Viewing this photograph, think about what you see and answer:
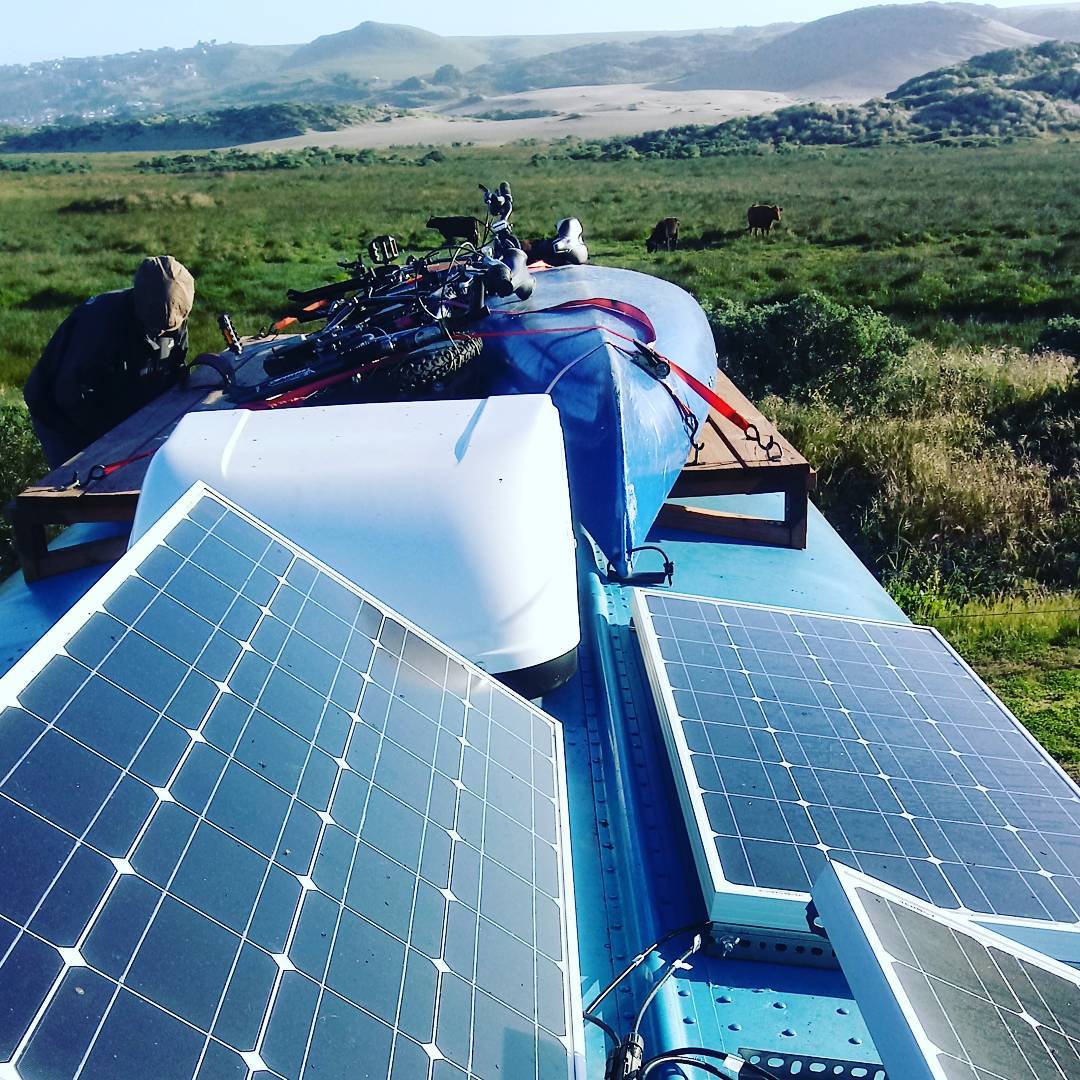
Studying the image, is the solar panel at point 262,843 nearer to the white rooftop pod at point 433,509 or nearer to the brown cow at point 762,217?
the white rooftop pod at point 433,509

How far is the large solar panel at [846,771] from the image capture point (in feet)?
9.30

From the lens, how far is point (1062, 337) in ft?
48.4

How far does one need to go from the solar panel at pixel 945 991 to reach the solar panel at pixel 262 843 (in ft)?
2.32

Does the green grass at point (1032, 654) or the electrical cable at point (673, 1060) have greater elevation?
the electrical cable at point (673, 1060)

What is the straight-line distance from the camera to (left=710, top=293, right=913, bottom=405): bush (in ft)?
41.3

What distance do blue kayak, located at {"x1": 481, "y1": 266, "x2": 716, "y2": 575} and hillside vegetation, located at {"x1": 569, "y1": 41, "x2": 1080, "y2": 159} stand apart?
206 feet

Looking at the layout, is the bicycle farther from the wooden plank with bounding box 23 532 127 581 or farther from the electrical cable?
the electrical cable

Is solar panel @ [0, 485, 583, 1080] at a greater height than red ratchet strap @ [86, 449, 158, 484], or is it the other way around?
solar panel @ [0, 485, 583, 1080]

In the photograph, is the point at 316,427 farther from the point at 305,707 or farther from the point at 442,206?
the point at 442,206

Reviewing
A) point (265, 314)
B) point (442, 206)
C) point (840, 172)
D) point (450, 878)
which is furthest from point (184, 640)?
point (840, 172)

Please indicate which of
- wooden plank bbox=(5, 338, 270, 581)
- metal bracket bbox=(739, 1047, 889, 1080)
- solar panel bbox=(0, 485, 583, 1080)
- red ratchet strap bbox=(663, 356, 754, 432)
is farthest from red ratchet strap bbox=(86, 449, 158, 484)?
metal bracket bbox=(739, 1047, 889, 1080)

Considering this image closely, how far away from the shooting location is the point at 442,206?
36.7 m

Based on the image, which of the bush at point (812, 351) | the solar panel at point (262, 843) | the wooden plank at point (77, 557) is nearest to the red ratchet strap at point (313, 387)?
the wooden plank at point (77, 557)

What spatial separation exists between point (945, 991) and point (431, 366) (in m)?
4.58
